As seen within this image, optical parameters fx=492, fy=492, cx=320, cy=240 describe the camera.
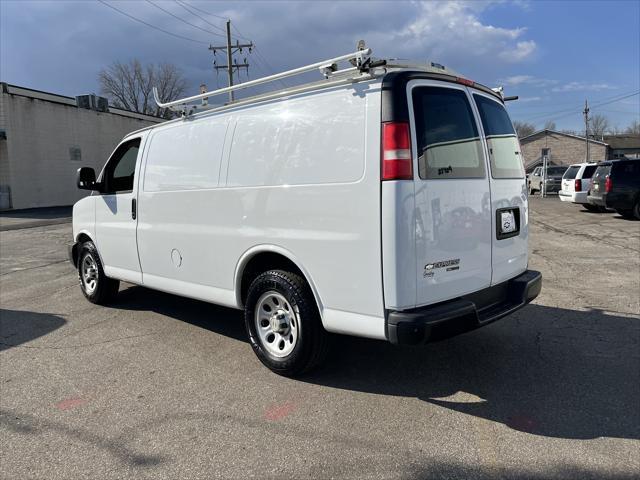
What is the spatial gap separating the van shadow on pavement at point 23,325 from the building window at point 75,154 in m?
23.6

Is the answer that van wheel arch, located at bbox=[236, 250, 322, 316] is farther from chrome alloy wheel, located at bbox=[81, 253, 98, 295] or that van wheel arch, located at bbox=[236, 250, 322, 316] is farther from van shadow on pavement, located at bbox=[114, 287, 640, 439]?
chrome alloy wheel, located at bbox=[81, 253, 98, 295]

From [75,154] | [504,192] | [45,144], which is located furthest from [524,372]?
[75,154]

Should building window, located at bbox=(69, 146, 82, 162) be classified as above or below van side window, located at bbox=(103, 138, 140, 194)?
above

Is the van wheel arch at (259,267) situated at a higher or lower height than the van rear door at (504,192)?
lower

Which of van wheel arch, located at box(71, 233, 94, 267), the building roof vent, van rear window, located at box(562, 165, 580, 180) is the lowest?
van wheel arch, located at box(71, 233, 94, 267)

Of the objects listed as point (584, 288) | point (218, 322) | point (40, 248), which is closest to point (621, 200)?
point (584, 288)

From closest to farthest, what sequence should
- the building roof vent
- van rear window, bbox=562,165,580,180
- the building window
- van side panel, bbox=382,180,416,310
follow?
van side panel, bbox=382,180,416,310
van rear window, bbox=562,165,580,180
the building window
the building roof vent

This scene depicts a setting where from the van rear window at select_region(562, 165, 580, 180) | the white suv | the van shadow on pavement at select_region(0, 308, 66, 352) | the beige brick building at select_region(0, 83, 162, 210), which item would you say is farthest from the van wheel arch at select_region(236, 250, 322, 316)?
the beige brick building at select_region(0, 83, 162, 210)

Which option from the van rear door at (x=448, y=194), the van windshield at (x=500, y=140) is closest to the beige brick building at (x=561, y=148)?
the van windshield at (x=500, y=140)

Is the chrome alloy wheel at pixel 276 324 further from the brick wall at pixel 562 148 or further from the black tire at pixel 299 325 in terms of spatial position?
the brick wall at pixel 562 148

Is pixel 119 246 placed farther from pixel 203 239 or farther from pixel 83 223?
pixel 203 239

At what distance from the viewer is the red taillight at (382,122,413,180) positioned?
3.14 metres

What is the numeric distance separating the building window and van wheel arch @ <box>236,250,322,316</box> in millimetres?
26705

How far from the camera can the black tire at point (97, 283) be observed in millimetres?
6168
